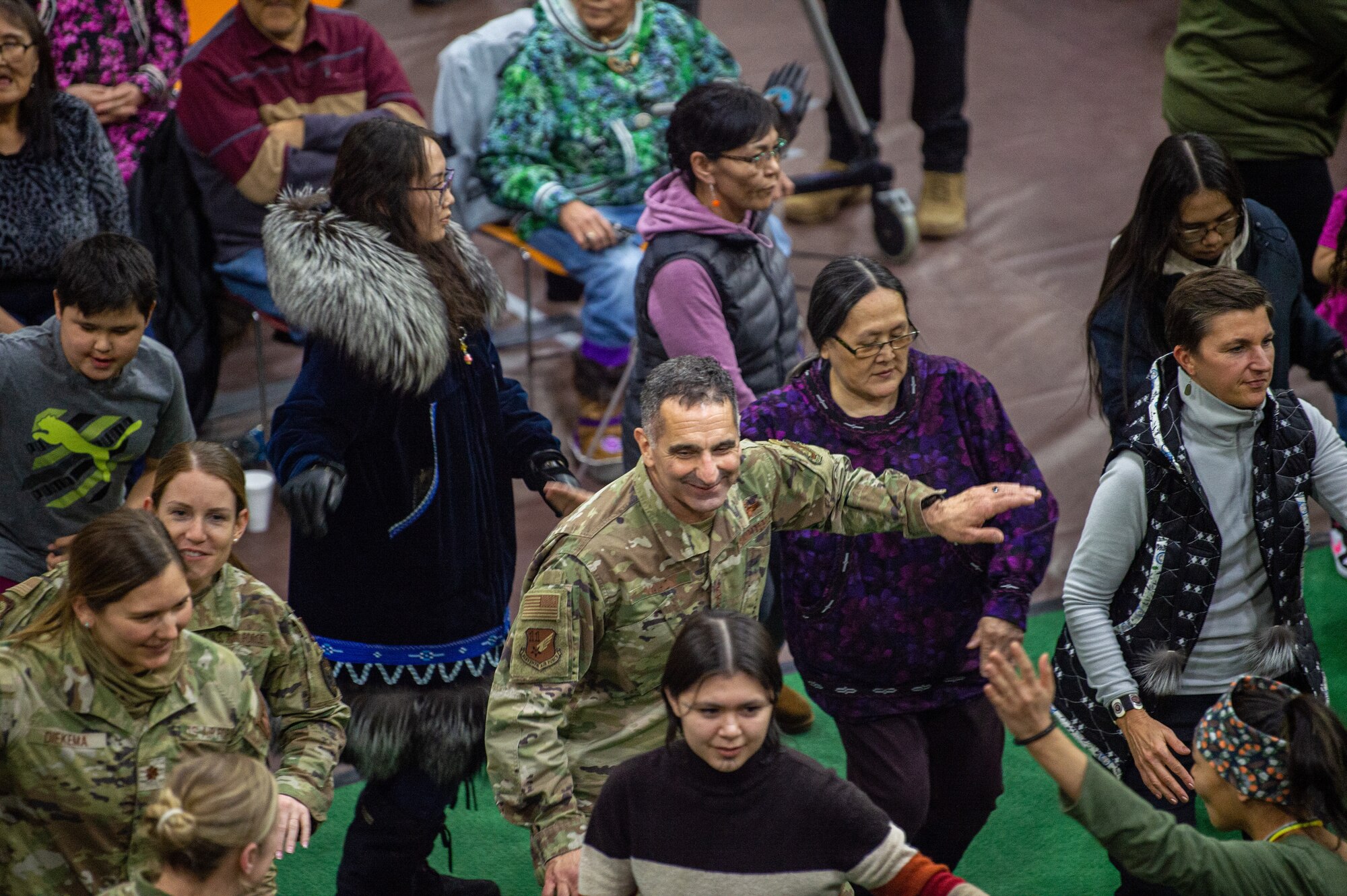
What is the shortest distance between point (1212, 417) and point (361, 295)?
165cm

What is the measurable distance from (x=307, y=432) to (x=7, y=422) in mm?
749

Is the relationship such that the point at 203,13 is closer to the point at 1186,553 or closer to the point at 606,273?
the point at 606,273

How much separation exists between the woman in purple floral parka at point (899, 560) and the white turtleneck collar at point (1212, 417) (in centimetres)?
30

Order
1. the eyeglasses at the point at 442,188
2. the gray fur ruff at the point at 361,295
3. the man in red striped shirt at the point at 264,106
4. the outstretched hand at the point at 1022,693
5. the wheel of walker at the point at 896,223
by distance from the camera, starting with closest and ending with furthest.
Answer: the outstretched hand at the point at 1022,693 < the gray fur ruff at the point at 361,295 < the eyeglasses at the point at 442,188 < the man in red striped shirt at the point at 264,106 < the wheel of walker at the point at 896,223

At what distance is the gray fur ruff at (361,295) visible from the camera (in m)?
3.12

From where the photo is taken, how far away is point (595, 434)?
5.43m

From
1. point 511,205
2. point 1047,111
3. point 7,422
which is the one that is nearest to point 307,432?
point 7,422

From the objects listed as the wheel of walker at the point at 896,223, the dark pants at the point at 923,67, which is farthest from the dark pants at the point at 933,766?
the dark pants at the point at 923,67

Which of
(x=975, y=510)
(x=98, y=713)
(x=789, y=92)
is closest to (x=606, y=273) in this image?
(x=789, y=92)

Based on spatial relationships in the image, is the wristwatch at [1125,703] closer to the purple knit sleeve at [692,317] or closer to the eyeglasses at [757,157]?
the purple knit sleeve at [692,317]

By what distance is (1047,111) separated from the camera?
773 cm

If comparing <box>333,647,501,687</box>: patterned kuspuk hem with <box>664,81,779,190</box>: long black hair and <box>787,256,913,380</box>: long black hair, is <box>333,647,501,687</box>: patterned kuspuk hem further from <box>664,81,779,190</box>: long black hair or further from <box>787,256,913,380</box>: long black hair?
<box>664,81,779,190</box>: long black hair

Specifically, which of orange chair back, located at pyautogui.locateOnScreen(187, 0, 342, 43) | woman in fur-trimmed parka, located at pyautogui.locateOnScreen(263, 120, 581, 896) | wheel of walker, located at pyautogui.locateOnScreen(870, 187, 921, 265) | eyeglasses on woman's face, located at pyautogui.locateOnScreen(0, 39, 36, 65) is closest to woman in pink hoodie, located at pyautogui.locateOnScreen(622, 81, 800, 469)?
woman in fur-trimmed parka, located at pyautogui.locateOnScreen(263, 120, 581, 896)

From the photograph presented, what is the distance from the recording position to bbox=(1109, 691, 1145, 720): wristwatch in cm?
312
